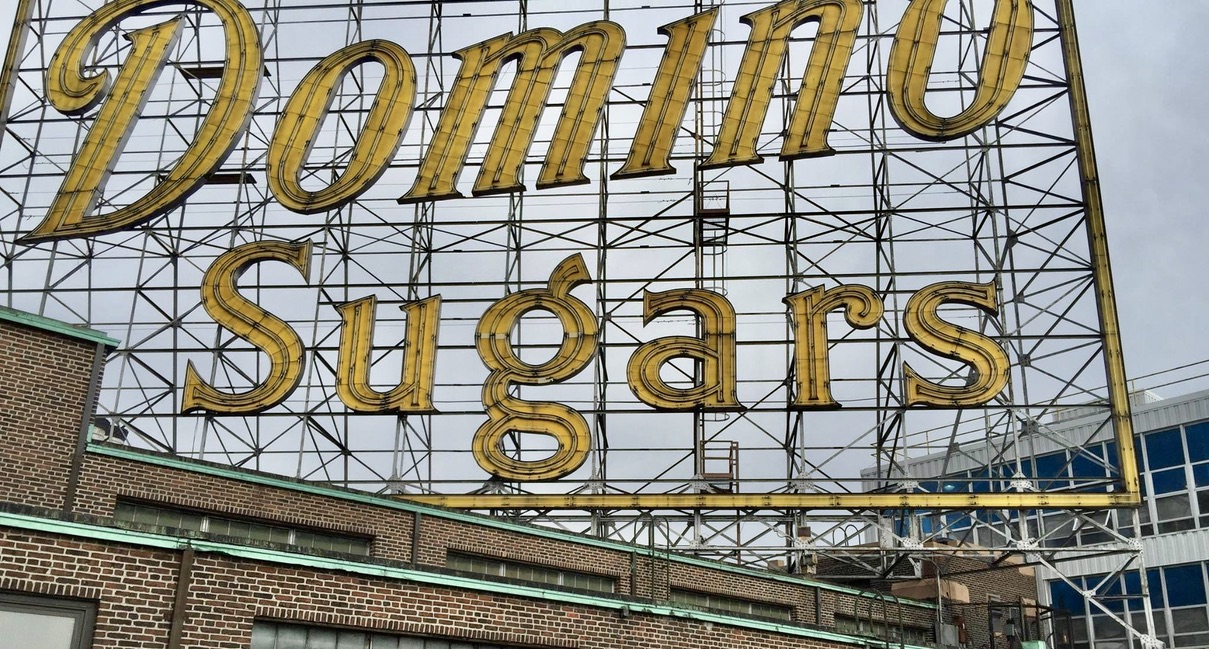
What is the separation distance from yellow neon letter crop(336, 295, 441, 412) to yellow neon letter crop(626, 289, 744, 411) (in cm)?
508

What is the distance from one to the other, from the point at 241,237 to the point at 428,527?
12.9 m

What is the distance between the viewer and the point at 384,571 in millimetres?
15109

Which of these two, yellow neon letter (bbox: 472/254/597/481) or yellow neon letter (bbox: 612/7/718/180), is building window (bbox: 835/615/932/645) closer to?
yellow neon letter (bbox: 472/254/597/481)

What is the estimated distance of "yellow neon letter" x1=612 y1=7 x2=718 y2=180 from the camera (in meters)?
31.7

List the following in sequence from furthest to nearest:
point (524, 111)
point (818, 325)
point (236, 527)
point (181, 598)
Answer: point (524, 111)
point (818, 325)
point (236, 527)
point (181, 598)

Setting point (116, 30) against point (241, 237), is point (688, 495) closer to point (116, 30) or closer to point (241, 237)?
point (241, 237)

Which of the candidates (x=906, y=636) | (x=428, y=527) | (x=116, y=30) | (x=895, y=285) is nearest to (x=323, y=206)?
(x=116, y=30)

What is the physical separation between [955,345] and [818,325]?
3248mm

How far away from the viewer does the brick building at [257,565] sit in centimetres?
1309

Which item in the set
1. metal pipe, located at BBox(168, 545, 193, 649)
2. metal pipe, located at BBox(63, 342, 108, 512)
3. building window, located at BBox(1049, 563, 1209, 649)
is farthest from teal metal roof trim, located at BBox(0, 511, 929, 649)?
building window, located at BBox(1049, 563, 1209, 649)

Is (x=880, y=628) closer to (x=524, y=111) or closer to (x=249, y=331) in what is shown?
(x=524, y=111)

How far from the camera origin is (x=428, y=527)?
77.9ft

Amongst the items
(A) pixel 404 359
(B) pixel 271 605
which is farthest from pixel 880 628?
(B) pixel 271 605

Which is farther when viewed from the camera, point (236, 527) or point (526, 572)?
point (526, 572)
